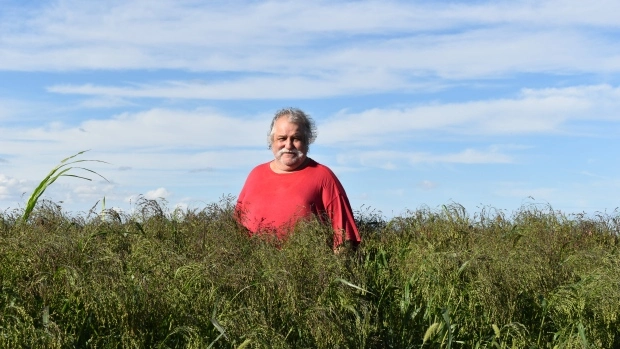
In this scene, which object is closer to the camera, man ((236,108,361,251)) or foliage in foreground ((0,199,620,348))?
foliage in foreground ((0,199,620,348))

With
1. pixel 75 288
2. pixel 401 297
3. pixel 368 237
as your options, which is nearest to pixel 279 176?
pixel 368 237

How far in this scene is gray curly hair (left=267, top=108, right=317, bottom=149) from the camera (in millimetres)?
6831

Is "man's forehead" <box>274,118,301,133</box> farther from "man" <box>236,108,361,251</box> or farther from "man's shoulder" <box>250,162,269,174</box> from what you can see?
"man's shoulder" <box>250,162,269,174</box>

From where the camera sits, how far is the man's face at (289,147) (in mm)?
6691

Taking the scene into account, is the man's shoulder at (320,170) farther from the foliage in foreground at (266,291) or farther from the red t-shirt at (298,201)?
the foliage in foreground at (266,291)

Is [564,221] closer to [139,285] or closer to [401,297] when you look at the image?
[401,297]

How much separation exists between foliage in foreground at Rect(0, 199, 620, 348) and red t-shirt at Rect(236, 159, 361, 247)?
1.04ft

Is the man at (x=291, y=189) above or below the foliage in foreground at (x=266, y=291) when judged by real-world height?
above

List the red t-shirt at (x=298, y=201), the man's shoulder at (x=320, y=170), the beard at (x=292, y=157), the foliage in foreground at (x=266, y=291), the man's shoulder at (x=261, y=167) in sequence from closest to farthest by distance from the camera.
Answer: the foliage in foreground at (x=266, y=291) → the red t-shirt at (x=298, y=201) → the man's shoulder at (x=320, y=170) → the beard at (x=292, y=157) → the man's shoulder at (x=261, y=167)

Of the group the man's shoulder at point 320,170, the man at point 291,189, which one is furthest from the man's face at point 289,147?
the man's shoulder at point 320,170

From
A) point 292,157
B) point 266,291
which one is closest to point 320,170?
point 292,157

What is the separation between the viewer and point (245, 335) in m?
3.56

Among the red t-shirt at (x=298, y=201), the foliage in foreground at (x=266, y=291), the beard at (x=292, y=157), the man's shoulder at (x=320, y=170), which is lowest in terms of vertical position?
the foliage in foreground at (x=266, y=291)

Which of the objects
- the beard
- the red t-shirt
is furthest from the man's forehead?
the red t-shirt
